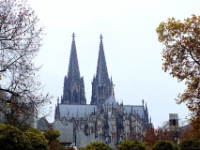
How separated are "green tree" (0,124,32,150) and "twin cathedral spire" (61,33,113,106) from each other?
7433 cm

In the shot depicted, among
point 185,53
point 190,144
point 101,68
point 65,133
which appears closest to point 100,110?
point 101,68

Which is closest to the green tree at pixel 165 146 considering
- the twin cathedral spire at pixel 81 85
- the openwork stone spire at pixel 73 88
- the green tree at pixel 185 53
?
the green tree at pixel 185 53

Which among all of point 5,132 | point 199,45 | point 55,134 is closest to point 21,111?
point 5,132

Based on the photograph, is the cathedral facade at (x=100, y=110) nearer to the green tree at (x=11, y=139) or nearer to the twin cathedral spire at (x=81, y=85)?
the twin cathedral spire at (x=81, y=85)

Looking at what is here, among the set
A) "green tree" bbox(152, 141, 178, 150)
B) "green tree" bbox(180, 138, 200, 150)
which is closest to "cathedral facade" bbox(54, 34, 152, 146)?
"green tree" bbox(180, 138, 200, 150)

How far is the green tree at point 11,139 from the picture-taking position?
1255 cm

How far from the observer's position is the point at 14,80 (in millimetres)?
10852

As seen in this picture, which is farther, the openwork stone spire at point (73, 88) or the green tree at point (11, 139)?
the openwork stone spire at point (73, 88)

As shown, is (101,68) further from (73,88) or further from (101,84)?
(73,88)

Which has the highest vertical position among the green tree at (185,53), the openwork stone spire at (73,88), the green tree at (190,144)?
the openwork stone spire at (73,88)

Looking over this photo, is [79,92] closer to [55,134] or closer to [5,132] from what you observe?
[55,134]

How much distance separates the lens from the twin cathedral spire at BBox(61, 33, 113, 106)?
87812 millimetres

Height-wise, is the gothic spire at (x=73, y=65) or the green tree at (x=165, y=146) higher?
the gothic spire at (x=73, y=65)

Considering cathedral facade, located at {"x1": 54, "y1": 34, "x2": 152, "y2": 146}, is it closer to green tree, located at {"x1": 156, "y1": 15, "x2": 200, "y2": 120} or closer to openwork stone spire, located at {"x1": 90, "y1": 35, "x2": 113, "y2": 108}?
openwork stone spire, located at {"x1": 90, "y1": 35, "x2": 113, "y2": 108}
